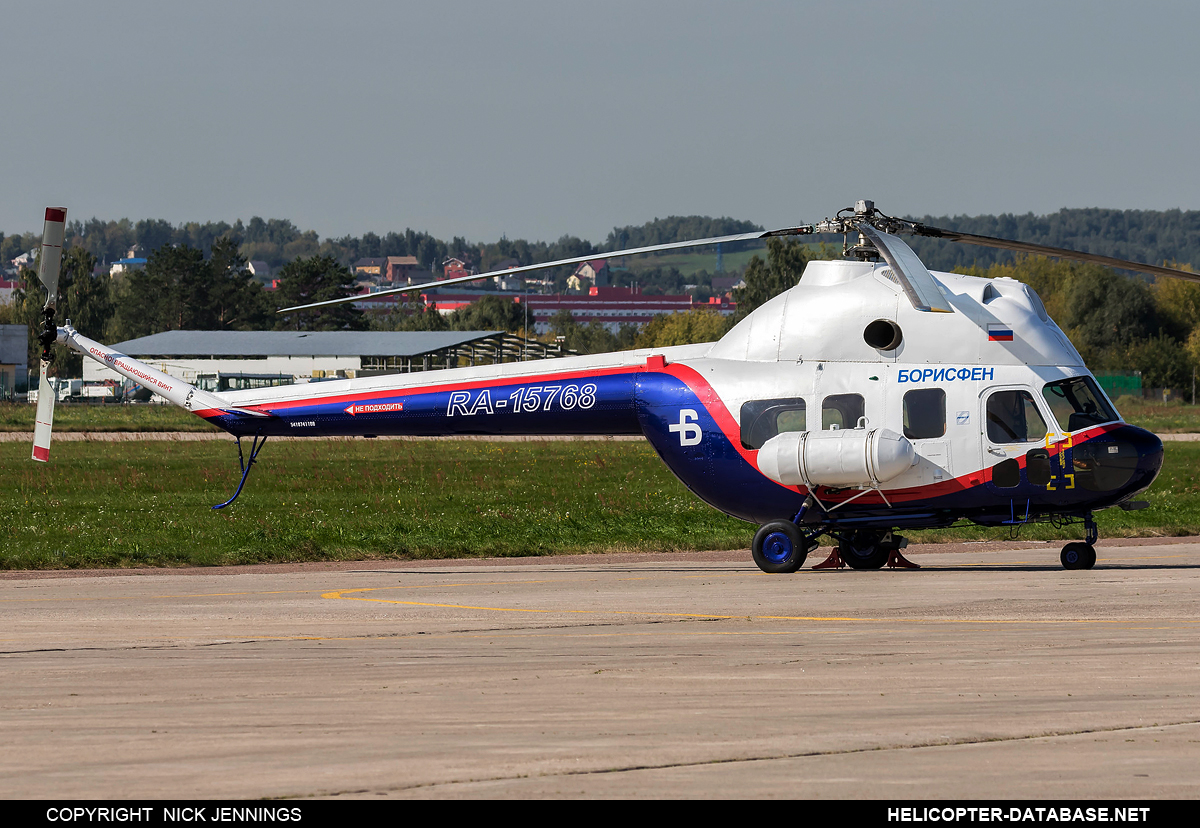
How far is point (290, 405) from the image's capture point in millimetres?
20797

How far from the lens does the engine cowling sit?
17.7 m

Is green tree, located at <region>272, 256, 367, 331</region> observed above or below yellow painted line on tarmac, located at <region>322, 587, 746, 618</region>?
above

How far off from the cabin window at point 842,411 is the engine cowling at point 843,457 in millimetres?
161

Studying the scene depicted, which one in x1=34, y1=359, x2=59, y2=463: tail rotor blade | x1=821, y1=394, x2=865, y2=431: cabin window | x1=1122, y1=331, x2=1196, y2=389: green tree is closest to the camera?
x1=821, y1=394, x2=865, y2=431: cabin window

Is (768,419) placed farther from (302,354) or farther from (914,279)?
(302,354)

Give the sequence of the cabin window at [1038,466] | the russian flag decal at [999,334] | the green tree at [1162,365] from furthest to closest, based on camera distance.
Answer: the green tree at [1162,365], the russian flag decal at [999,334], the cabin window at [1038,466]

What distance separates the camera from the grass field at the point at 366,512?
74.4 ft

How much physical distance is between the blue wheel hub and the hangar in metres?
82.9

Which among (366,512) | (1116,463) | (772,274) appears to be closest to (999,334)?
(1116,463)

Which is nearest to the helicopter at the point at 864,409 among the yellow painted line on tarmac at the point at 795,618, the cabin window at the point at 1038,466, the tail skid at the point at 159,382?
the cabin window at the point at 1038,466

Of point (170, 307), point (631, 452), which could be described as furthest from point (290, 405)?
point (170, 307)

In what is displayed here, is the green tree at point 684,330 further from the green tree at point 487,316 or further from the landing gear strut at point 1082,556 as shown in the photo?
the landing gear strut at point 1082,556

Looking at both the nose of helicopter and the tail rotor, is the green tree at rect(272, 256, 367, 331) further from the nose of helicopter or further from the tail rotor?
the nose of helicopter

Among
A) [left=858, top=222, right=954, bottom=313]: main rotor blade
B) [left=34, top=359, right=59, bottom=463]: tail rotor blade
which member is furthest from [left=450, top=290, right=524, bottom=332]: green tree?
[left=858, top=222, right=954, bottom=313]: main rotor blade
